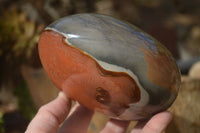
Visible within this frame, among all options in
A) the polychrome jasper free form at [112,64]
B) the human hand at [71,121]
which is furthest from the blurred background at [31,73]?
the polychrome jasper free form at [112,64]

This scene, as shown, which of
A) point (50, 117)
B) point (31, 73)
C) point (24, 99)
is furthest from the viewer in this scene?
point (24, 99)

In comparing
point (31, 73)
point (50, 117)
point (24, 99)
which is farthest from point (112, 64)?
point (24, 99)

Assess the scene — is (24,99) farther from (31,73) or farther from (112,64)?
(112,64)

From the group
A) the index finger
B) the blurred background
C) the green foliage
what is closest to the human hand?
Result: the index finger

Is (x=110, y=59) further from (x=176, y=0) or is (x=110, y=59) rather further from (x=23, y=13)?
(x=176, y=0)

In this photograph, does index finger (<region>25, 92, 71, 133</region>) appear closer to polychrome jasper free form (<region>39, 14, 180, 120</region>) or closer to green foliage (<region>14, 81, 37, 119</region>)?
polychrome jasper free form (<region>39, 14, 180, 120</region>)

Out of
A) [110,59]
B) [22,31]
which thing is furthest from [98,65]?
[22,31]
